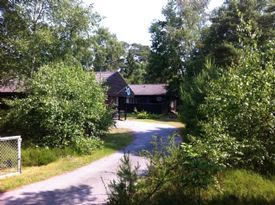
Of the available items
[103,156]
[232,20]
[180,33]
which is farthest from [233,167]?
[180,33]

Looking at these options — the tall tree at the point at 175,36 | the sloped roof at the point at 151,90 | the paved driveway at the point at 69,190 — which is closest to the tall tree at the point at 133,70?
the sloped roof at the point at 151,90

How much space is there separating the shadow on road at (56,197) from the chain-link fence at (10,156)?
2.62 meters

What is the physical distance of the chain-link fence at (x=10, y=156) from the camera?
1289 centimetres

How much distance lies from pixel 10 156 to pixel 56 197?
367cm

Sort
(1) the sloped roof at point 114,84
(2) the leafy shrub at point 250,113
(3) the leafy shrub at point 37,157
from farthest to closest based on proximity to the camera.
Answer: (1) the sloped roof at point 114,84 < (3) the leafy shrub at point 37,157 < (2) the leafy shrub at point 250,113

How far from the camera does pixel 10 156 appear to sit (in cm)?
1314

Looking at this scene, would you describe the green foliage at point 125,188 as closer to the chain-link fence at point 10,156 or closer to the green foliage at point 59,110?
the chain-link fence at point 10,156

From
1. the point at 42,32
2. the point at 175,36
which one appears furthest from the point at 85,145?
the point at 175,36

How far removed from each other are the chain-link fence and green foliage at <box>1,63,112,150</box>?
3113 millimetres

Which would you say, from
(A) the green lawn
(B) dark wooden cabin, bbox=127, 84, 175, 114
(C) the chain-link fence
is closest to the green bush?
(A) the green lawn

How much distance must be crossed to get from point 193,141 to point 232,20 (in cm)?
2244

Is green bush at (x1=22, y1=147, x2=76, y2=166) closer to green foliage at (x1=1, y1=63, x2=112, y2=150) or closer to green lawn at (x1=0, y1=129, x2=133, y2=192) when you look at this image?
green lawn at (x1=0, y1=129, x2=133, y2=192)

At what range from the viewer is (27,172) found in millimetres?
13172

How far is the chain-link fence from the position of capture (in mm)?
12891
